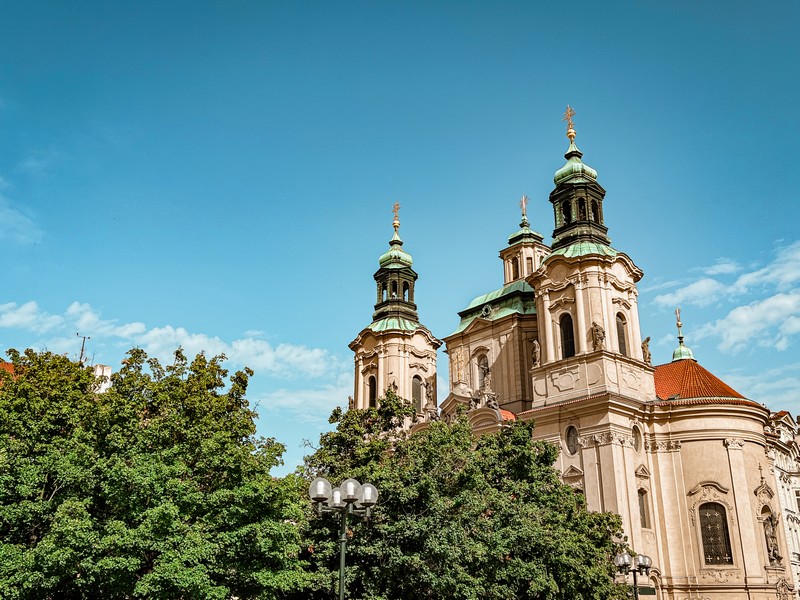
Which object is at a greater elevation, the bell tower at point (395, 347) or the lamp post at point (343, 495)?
the bell tower at point (395, 347)

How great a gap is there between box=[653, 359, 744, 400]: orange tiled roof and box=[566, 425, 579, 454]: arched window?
6.94 m

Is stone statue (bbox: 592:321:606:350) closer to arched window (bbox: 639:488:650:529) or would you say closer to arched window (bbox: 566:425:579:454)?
arched window (bbox: 566:425:579:454)

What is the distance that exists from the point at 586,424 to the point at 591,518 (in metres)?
8.45

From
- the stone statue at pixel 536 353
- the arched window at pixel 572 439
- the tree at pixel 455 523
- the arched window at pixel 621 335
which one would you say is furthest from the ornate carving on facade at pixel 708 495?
the stone statue at pixel 536 353

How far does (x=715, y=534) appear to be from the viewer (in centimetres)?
3694

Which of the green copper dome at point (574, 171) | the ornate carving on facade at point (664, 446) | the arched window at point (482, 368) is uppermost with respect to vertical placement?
the green copper dome at point (574, 171)

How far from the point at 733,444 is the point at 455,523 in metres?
21.7

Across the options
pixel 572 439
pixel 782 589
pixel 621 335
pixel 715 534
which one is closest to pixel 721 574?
pixel 715 534

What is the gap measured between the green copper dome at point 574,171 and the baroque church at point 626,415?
0.27ft

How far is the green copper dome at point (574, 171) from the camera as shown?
44844 mm

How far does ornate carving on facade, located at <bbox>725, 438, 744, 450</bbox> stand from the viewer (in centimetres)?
3834

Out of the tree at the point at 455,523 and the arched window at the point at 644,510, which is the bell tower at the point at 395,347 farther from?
the tree at the point at 455,523

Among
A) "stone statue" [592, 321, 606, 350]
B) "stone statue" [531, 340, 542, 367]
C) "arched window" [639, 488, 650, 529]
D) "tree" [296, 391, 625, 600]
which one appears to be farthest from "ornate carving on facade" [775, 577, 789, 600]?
"stone statue" [531, 340, 542, 367]

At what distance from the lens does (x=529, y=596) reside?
83.5 feet
